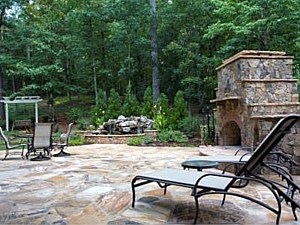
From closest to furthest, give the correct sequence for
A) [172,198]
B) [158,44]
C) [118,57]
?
[172,198]
[158,44]
[118,57]

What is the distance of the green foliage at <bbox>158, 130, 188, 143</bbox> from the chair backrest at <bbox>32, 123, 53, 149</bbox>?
4332mm

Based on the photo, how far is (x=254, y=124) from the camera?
598cm

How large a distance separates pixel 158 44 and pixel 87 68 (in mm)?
4448

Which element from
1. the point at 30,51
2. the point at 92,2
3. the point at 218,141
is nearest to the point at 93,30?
the point at 92,2

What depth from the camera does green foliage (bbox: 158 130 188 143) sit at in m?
10.7

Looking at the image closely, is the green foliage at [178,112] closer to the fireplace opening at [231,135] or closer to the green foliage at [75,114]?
the fireplace opening at [231,135]

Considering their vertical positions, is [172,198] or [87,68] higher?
[87,68]

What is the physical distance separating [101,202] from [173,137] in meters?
7.24

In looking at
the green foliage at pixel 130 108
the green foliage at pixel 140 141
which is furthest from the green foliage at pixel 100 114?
the green foliage at pixel 140 141

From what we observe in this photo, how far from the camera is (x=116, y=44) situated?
16.3 meters

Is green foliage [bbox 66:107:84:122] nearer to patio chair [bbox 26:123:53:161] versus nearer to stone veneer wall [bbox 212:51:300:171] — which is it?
patio chair [bbox 26:123:53:161]

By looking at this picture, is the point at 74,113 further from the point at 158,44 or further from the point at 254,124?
the point at 254,124

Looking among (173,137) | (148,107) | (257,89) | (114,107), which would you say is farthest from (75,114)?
(257,89)

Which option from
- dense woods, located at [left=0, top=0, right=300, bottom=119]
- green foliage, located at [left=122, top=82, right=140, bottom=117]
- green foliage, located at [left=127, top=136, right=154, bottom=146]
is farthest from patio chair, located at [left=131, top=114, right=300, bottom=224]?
green foliage, located at [left=122, top=82, right=140, bottom=117]
